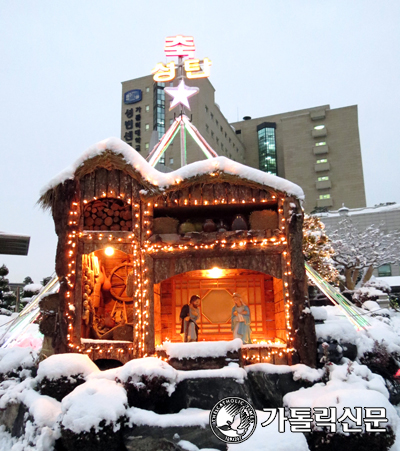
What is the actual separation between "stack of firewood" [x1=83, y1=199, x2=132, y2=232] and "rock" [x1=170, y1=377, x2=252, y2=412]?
17.7ft

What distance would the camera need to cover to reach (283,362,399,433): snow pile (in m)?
8.31

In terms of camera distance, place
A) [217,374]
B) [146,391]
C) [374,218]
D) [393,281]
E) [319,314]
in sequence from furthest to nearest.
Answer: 1. [374,218]
2. [393,281]
3. [319,314]
4. [217,374]
5. [146,391]

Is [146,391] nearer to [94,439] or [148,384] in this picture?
[148,384]

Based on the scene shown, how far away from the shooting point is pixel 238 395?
30.3 feet

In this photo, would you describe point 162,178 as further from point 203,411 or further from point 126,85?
point 126,85

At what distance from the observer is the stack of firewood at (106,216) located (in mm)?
12992

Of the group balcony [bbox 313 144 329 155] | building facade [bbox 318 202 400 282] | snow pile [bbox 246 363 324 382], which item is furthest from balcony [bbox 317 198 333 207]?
snow pile [bbox 246 363 324 382]

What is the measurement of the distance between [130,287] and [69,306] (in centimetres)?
199

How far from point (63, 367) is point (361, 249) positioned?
1032 inches

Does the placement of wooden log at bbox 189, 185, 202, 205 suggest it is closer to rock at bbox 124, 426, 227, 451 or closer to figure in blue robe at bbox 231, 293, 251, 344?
figure in blue robe at bbox 231, 293, 251, 344

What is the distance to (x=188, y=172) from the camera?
12.5 metres

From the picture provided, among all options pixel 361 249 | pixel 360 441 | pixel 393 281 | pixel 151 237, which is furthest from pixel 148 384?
pixel 393 281

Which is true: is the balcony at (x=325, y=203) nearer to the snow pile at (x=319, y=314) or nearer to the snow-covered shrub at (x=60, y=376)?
the snow pile at (x=319, y=314)

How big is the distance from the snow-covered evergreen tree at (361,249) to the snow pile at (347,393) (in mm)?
17453
